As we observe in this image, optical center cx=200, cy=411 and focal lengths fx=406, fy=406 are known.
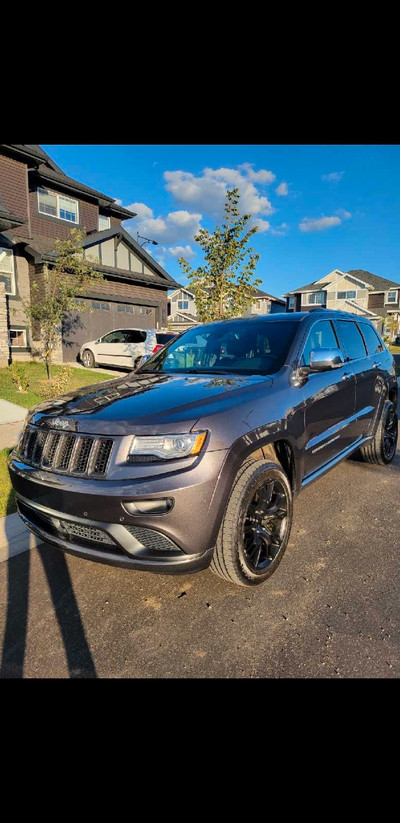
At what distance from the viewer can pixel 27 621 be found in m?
2.29

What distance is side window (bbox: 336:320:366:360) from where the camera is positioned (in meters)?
4.11

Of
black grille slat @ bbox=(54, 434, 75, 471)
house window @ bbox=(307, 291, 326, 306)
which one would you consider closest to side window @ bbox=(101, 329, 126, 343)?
black grille slat @ bbox=(54, 434, 75, 471)

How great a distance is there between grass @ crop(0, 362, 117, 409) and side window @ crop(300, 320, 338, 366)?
587 cm

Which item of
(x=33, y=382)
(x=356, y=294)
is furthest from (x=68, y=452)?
(x=356, y=294)

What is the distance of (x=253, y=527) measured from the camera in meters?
2.48

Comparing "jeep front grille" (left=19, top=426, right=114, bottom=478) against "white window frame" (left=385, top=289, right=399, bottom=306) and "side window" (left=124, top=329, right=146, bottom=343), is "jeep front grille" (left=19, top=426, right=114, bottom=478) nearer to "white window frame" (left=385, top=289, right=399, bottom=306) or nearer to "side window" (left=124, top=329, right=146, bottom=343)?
"side window" (left=124, top=329, right=146, bottom=343)

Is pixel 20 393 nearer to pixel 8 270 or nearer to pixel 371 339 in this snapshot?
pixel 371 339

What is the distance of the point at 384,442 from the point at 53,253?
13586 mm

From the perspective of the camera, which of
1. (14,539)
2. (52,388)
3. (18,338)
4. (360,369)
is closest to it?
(14,539)

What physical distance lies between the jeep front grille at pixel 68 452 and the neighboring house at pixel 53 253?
409 inches
